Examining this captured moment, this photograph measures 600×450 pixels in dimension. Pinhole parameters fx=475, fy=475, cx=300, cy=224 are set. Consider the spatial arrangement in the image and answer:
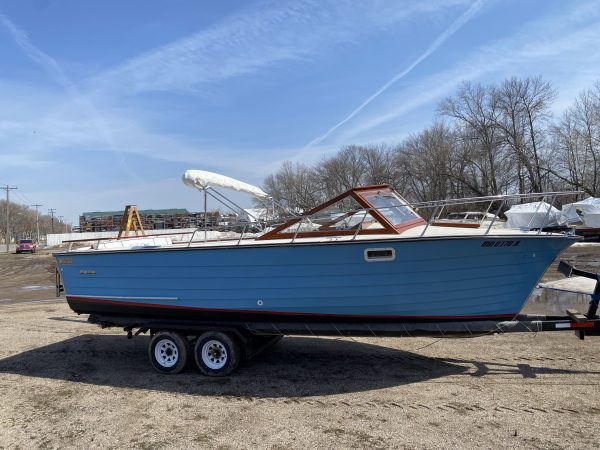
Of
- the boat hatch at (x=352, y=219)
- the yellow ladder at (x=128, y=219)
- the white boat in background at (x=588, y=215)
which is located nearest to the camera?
the boat hatch at (x=352, y=219)

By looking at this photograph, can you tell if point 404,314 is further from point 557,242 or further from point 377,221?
point 557,242

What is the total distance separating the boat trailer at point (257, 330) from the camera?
17.1 feet

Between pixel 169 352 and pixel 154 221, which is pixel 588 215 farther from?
pixel 169 352

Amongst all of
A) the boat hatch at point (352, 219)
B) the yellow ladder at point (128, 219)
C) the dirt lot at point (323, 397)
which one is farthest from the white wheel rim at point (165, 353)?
the yellow ladder at point (128, 219)

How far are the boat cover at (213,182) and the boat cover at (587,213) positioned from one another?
2282 cm

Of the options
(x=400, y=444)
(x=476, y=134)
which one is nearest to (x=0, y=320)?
(x=400, y=444)

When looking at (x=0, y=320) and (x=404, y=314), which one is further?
(x=0, y=320)

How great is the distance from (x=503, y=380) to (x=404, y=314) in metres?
1.33

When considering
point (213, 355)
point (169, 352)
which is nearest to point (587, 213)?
point (213, 355)

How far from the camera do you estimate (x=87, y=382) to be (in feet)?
19.2

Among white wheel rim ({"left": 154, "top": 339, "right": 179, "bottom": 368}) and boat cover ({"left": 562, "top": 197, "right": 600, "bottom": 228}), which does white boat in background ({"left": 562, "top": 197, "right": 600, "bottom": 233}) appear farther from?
white wheel rim ({"left": 154, "top": 339, "right": 179, "bottom": 368})

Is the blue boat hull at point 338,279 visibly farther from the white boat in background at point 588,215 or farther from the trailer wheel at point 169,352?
the white boat in background at point 588,215

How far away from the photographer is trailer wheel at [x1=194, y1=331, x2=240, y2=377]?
5.79m

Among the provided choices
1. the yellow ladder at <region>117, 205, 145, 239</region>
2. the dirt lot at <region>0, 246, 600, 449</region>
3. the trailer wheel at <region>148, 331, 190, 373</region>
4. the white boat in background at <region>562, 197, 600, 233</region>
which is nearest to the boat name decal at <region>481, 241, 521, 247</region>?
the dirt lot at <region>0, 246, 600, 449</region>
